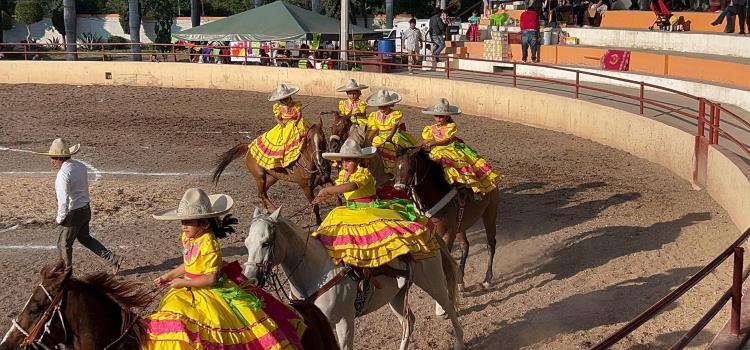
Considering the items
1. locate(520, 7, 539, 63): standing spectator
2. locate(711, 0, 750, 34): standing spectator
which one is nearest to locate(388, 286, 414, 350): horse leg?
locate(520, 7, 539, 63): standing spectator

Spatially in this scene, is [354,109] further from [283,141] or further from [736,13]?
[736,13]

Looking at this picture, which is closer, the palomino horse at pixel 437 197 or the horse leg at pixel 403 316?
the horse leg at pixel 403 316

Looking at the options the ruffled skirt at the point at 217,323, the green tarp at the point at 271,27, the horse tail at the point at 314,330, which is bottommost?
the horse tail at the point at 314,330

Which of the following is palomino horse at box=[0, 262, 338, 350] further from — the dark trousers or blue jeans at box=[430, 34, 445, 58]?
blue jeans at box=[430, 34, 445, 58]

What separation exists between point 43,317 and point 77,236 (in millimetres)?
6249

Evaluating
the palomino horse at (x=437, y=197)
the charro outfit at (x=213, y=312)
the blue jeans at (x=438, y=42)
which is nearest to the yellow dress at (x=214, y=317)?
the charro outfit at (x=213, y=312)

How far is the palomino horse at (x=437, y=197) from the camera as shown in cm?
1033

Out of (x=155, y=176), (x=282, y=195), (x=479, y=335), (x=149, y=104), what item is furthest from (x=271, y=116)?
(x=479, y=335)

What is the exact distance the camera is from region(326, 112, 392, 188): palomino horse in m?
11.5

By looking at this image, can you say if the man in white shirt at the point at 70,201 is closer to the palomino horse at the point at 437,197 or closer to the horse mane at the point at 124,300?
the palomino horse at the point at 437,197

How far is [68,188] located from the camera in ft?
36.8

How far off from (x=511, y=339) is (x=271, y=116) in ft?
53.2

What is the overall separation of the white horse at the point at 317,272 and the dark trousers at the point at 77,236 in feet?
15.1

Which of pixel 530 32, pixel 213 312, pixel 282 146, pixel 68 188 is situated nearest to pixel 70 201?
pixel 68 188
